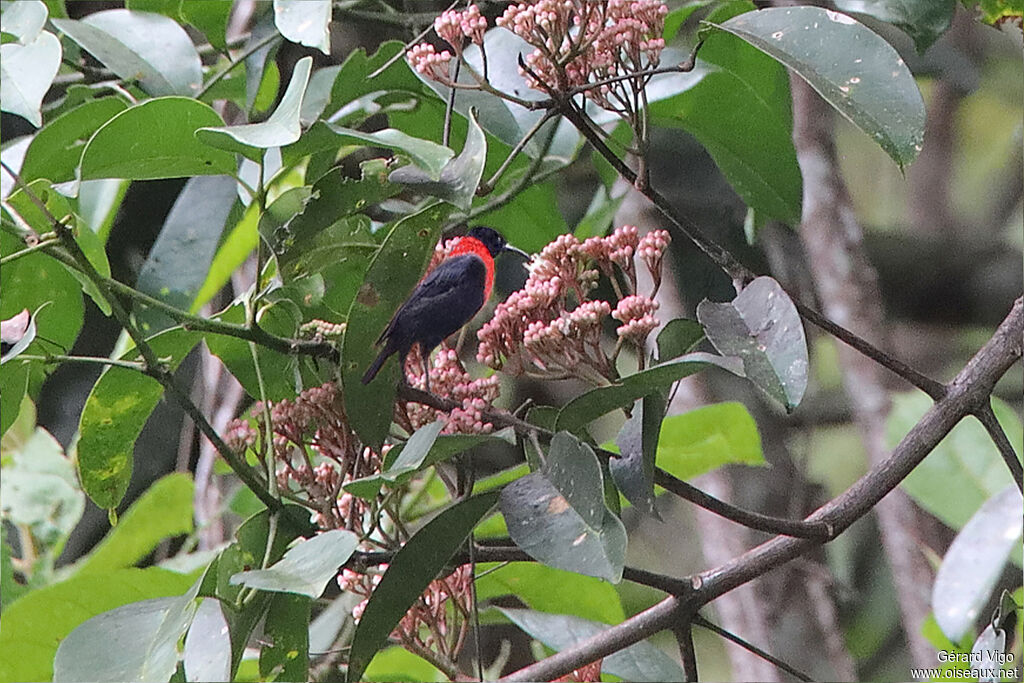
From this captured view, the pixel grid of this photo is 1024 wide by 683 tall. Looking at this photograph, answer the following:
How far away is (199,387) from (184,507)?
56 cm

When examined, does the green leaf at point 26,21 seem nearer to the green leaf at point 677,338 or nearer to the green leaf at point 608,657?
the green leaf at point 677,338

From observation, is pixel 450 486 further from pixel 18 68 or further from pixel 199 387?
pixel 199 387

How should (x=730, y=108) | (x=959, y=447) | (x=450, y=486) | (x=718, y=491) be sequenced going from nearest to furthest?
1. (x=450, y=486)
2. (x=730, y=108)
3. (x=959, y=447)
4. (x=718, y=491)

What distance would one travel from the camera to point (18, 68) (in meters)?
0.87

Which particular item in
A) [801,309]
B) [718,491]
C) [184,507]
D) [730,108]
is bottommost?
[718,491]

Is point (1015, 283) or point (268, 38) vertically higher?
point (268, 38)

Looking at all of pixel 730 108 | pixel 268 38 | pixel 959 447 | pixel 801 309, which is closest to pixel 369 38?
pixel 268 38

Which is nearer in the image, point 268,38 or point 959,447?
point 268,38

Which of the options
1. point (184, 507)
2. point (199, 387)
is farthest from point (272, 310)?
point (199, 387)

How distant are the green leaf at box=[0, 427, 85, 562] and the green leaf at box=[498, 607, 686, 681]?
764 mm

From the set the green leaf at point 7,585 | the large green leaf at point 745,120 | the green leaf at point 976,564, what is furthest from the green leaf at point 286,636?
the green leaf at point 7,585

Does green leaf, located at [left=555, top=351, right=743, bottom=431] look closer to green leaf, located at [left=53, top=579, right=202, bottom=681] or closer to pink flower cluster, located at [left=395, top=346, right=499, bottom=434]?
pink flower cluster, located at [left=395, top=346, right=499, bottom=434]

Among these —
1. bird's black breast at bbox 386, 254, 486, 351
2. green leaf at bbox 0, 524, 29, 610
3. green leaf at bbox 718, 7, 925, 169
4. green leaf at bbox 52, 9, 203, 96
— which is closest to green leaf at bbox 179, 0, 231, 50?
green leaf at bbox 52, 9, 203, 96

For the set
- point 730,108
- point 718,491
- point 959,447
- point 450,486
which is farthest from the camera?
point 718,491
